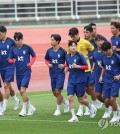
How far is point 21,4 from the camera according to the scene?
159ft

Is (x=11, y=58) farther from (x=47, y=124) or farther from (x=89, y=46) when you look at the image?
(x=47, y=124)

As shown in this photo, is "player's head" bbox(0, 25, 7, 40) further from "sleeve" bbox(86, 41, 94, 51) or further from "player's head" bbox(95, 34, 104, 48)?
"player's head" bbox(95, 34, 104, 48)

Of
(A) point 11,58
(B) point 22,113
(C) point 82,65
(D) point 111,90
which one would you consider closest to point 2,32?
(A) point 11,58

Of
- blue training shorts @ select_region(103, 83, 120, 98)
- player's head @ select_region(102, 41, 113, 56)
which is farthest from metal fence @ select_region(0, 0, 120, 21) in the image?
player's head @ select_region(102, 41, 113, 56)

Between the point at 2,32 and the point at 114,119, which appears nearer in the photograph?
the point at 114,119

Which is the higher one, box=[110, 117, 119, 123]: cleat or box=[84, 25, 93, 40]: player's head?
box=[84, 25, 93, 40]: player's head

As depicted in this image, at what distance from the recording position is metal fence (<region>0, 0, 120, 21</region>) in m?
47.8

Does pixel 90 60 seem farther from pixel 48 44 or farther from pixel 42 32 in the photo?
pixel 42 32

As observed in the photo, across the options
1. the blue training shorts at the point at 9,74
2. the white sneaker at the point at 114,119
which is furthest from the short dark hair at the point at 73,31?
the white sneaker at the point at 114,119

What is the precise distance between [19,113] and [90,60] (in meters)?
2.34

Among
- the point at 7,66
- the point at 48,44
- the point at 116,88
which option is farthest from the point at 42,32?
the point at 116,88

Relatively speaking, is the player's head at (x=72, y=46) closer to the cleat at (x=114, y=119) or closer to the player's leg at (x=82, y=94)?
the player's leg at (x=82, y=94)

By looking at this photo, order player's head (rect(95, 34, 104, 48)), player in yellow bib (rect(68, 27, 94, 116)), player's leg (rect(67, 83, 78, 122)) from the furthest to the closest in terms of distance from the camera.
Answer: player in yellow bib (rect(68, 27, 94, 116)), player's head (rect(95, 34, 104, 48)), player's leg (rect(67, 83, 78, 122))

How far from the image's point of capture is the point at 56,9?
1879 inches
